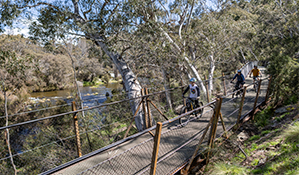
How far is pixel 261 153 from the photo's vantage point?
430cm

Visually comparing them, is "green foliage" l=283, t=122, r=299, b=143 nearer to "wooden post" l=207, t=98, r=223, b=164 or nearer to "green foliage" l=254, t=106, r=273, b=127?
"wooden post" l=207, t=98, r=223, b=164

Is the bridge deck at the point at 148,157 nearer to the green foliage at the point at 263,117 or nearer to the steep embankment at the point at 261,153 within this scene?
the steep embankment at the point at 261,153

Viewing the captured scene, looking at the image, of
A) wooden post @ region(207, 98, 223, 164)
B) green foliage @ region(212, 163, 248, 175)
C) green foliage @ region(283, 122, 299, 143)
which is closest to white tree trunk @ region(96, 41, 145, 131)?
wooden post @ region(207, 98, 223, 164)

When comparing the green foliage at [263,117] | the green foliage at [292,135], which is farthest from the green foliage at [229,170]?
the green foliage at [263,117]

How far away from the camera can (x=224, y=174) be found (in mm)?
3436

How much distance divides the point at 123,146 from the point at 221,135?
2432 mm

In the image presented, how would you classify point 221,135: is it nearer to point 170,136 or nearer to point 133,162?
point 170,136

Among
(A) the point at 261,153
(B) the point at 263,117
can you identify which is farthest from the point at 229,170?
(B) the point at 263,117

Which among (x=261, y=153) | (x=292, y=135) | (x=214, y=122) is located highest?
(x=214, y=122)

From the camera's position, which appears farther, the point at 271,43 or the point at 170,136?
the point at 271,43

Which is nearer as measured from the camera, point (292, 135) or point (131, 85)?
point (292, 135)

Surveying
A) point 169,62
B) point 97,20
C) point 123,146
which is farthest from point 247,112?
point 169,62

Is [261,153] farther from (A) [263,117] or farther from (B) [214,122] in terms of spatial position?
(A) [263,117]

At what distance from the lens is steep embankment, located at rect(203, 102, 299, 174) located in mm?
3297
